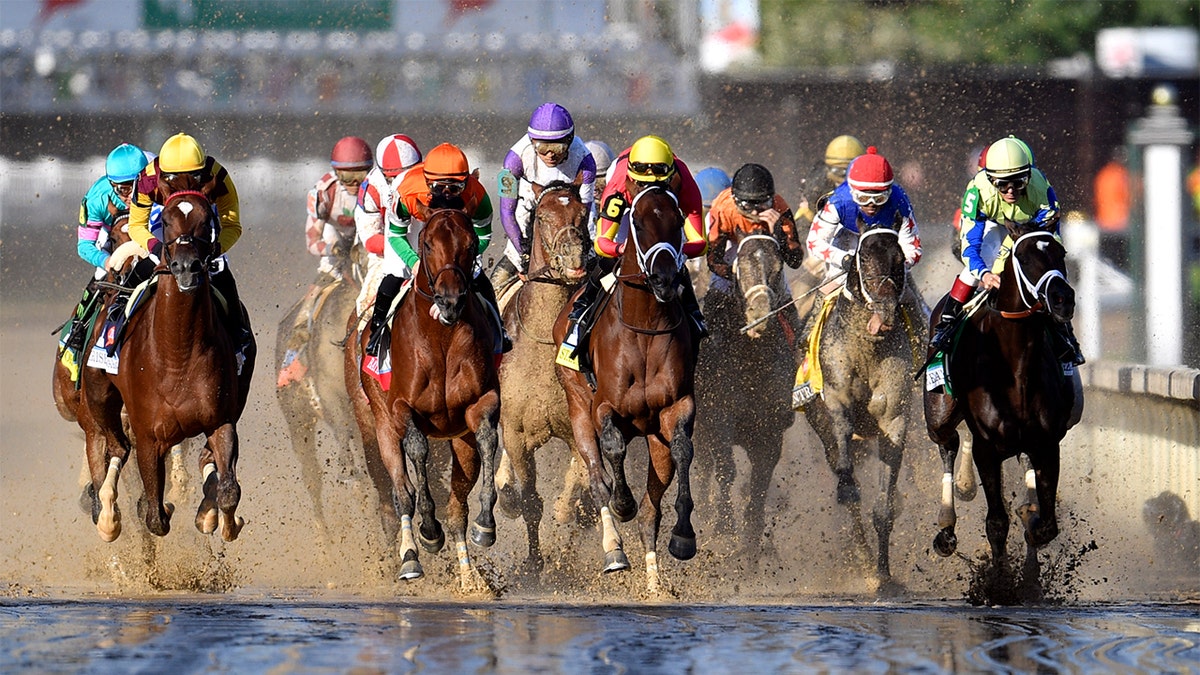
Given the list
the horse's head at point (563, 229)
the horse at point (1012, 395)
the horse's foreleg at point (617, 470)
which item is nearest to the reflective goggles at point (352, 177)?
the horse's head at point (563, 229)

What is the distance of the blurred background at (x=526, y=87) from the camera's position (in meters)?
27.3

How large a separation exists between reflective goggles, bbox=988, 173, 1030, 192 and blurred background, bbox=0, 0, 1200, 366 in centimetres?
1436

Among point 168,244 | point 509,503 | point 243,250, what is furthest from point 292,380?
point 243,250

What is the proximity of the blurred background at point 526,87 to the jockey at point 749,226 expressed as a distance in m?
12.2

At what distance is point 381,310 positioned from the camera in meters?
11.5

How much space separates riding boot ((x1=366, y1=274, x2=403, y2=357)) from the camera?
447 inches

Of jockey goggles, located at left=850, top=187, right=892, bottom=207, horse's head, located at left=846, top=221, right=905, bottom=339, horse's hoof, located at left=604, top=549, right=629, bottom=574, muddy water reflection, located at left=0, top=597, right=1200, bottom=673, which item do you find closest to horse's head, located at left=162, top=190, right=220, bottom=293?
muddy water reflection, located at left=0, top=597, right=1200, bottom=673

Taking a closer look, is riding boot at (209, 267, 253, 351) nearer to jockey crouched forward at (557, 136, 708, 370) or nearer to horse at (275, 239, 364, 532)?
jockey crouched forward at (557, 136, 708, 370)

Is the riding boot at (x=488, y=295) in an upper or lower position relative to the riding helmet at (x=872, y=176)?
lower

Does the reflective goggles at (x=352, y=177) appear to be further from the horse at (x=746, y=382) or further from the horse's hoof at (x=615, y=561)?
the horse's hoof at (x=615, y=561)

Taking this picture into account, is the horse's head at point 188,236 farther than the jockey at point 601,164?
No

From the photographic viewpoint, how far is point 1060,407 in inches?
439

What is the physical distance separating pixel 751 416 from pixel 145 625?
5.10m

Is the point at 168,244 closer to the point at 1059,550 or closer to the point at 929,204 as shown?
the point at 1059,550
